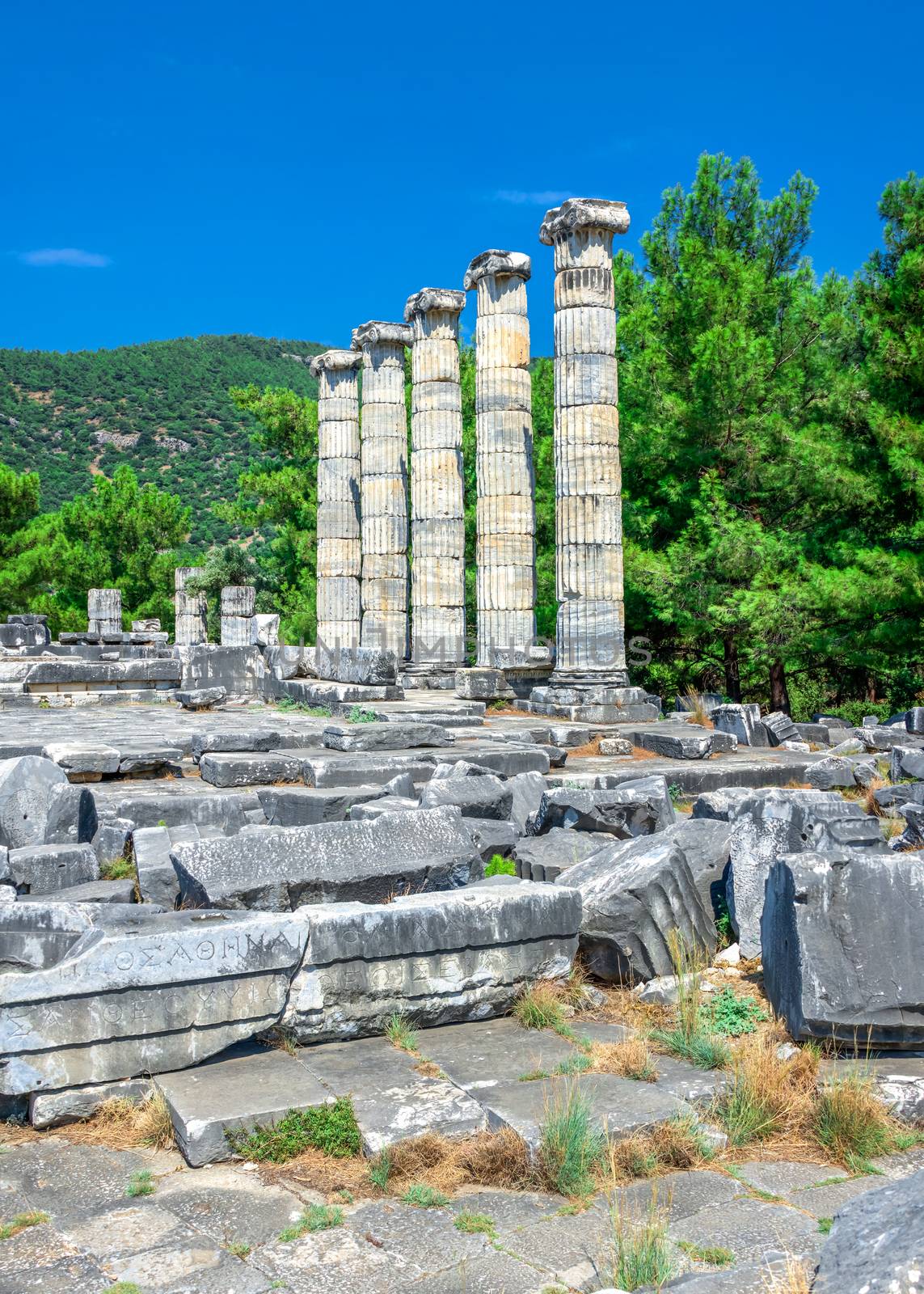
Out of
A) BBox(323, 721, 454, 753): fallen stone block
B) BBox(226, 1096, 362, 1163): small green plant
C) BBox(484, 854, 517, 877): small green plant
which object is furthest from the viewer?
BBox(323, 721, 454, 753): fallen stone block

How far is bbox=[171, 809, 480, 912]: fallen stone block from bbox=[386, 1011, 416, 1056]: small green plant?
3.25 feet

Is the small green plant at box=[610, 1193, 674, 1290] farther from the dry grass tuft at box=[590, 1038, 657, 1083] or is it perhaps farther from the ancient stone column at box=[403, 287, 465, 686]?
the ancient stone column at box=[403, 287, 465, 686]

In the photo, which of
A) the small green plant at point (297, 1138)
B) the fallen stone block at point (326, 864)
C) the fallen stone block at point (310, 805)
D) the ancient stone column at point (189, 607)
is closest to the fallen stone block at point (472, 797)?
the fallen stone block at point (310, 805)

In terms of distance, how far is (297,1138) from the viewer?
13.4 ft

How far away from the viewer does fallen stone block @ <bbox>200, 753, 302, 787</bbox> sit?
10.9 meters

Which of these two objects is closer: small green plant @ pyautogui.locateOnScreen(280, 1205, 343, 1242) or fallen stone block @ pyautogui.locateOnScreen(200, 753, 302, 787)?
small green plant @ pyautogui.locateOnScreen(280, 1205, 343, 1242)

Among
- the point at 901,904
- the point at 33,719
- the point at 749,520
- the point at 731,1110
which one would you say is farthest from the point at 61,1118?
the point at 749,520

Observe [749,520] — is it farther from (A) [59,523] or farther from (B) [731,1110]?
(A) [59,523]

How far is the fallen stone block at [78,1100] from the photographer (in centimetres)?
437

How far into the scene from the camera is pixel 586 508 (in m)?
17.5

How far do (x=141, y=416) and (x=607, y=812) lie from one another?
78.8 meters

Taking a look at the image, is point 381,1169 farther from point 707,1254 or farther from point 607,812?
point 607,812

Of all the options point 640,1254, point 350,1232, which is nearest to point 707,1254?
point 640,1254

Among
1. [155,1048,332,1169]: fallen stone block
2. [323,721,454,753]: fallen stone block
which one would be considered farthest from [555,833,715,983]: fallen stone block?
[323,721,454,753]: fallen stone block
